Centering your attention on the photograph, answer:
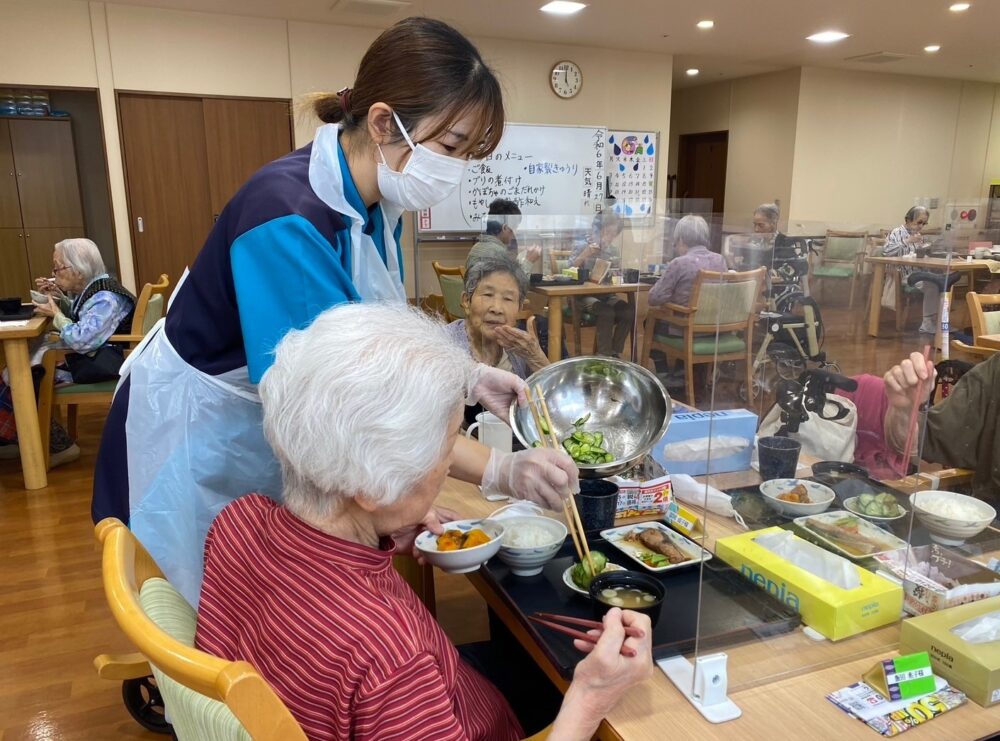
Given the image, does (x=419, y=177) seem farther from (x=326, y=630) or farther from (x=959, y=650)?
(x=959, y=650)

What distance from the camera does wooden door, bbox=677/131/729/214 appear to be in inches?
368

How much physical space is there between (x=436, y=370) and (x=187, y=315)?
2.00ft

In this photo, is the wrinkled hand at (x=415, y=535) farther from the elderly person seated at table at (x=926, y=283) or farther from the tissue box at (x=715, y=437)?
the elderly person seated at table at (x=926, y=283)


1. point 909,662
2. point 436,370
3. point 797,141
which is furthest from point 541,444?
point 797,141

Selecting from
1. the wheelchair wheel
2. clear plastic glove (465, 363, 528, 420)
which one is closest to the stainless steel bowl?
clear plastic glove (465, 363, 528, 420)

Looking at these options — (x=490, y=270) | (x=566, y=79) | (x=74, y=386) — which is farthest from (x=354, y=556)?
(x=566, y=79)

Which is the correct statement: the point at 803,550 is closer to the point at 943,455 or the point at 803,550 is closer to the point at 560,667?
the point at 560,667

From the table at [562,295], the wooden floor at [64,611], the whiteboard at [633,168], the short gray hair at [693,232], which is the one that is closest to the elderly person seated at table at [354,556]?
the wooden floor at [64,611]

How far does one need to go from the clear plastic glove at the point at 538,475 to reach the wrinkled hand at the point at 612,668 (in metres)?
0.31

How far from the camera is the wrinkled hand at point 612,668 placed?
80 centimetres

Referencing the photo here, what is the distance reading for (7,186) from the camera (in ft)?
21.7

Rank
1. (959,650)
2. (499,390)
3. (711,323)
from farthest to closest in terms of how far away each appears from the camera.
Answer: (711,323)
(499,390)
(959,650)

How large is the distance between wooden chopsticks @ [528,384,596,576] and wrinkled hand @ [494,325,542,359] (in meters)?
0.83

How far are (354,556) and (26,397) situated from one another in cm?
306
